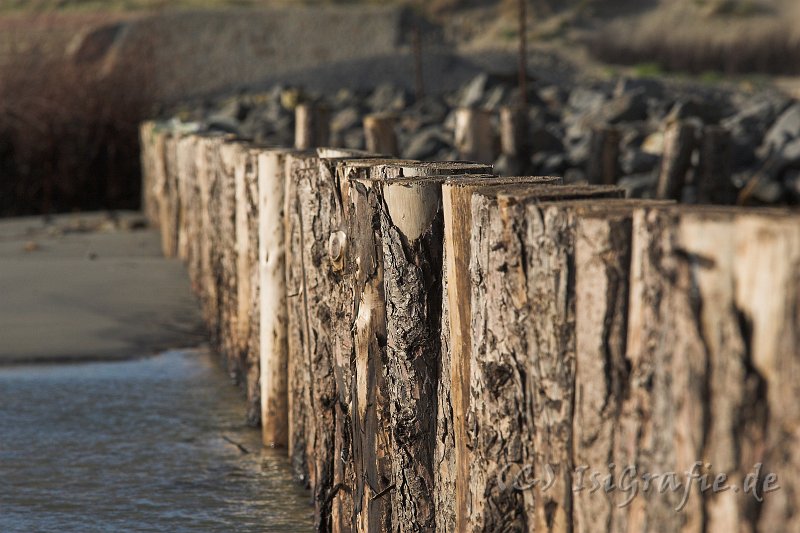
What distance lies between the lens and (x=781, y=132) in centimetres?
1359

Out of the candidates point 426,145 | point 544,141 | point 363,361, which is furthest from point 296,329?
point 426,145

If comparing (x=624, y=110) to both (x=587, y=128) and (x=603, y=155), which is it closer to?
(x=587, y=128)

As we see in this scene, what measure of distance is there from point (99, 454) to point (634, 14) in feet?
165

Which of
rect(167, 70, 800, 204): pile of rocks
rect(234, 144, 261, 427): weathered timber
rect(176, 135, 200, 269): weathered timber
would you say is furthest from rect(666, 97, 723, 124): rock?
rect(234, 144, 261, 427): weathered timber

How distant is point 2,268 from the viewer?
8867mm

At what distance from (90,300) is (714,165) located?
6.35m

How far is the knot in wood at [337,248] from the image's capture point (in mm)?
3396

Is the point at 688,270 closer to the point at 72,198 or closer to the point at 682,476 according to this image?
the point at 682,476

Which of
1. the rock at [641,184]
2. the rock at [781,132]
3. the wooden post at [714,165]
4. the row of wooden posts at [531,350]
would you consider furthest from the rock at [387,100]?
the row of wooden posts at [531,350]

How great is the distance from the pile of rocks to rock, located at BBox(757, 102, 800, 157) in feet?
0.06

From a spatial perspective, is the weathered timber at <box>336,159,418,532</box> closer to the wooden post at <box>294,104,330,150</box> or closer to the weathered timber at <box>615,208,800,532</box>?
the weathered timber at <box>615,208,800,532</box>

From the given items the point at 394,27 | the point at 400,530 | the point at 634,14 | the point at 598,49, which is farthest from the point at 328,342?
the point at 634,14

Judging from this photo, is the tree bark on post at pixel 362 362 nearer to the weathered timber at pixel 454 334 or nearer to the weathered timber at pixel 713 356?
the weathered timber at pixel 454 334

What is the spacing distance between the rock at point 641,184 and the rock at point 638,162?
155mm
